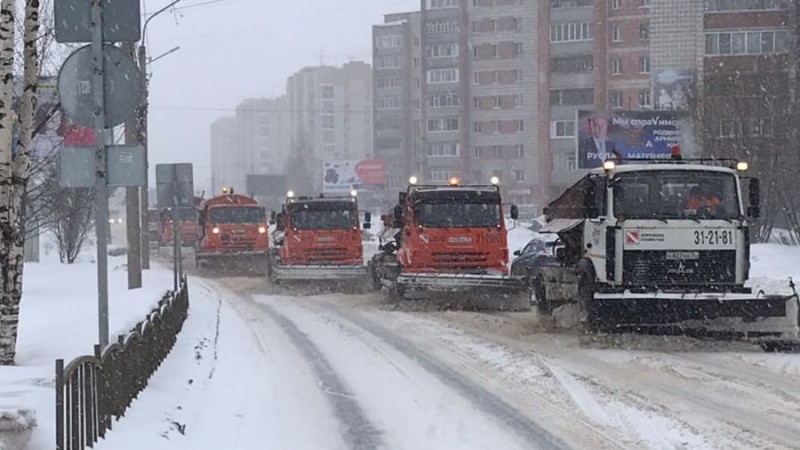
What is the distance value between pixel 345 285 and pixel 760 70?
23236 millimetres

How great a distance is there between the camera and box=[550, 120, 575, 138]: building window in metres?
82.9

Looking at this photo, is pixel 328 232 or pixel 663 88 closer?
pixel 328 232

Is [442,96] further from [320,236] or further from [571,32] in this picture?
[320,236]

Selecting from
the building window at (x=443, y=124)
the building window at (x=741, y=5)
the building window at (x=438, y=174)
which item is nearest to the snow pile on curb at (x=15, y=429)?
the building window at (x=741, y=5)

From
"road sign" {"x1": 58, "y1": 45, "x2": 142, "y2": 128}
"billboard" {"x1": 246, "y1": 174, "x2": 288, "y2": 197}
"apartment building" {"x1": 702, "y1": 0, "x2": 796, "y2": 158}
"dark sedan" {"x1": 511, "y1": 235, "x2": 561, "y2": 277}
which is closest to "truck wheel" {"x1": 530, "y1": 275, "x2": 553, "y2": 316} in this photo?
"dark sedan" {"x1": 511, "y1": 235, "x2": 561, "y2": 277}

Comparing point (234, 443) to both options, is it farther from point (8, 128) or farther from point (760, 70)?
point (760, 70)

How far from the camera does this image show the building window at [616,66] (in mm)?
78688

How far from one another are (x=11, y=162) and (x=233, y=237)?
86.2 ft

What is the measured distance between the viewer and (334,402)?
1034cm

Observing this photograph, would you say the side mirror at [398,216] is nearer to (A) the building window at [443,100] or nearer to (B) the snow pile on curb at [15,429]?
(B) the snow pile on curb at [15,429]

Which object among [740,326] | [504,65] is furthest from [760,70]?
[504,65]

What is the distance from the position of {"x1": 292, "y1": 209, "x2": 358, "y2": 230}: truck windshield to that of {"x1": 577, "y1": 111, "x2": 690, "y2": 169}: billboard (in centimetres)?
1475

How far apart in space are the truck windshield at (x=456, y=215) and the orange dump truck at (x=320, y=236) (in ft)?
17.7

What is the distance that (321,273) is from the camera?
27.0 m
